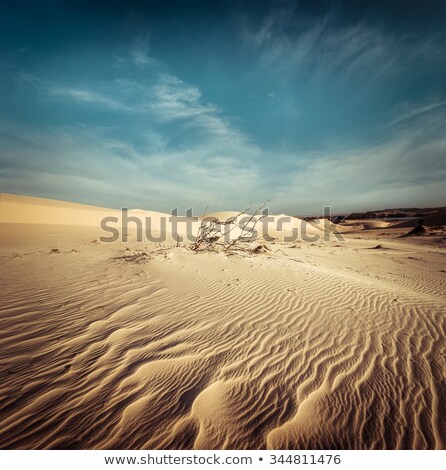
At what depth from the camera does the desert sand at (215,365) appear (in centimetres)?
173

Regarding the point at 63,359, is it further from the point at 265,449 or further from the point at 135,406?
the point at 265,449

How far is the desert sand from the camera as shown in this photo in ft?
5.67

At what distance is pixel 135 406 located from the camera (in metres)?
1.90

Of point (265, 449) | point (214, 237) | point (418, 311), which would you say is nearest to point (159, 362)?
point (265, 449)

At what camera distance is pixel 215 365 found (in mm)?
2467

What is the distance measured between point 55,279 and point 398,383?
21.0 feet

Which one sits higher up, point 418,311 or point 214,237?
point 214,237
